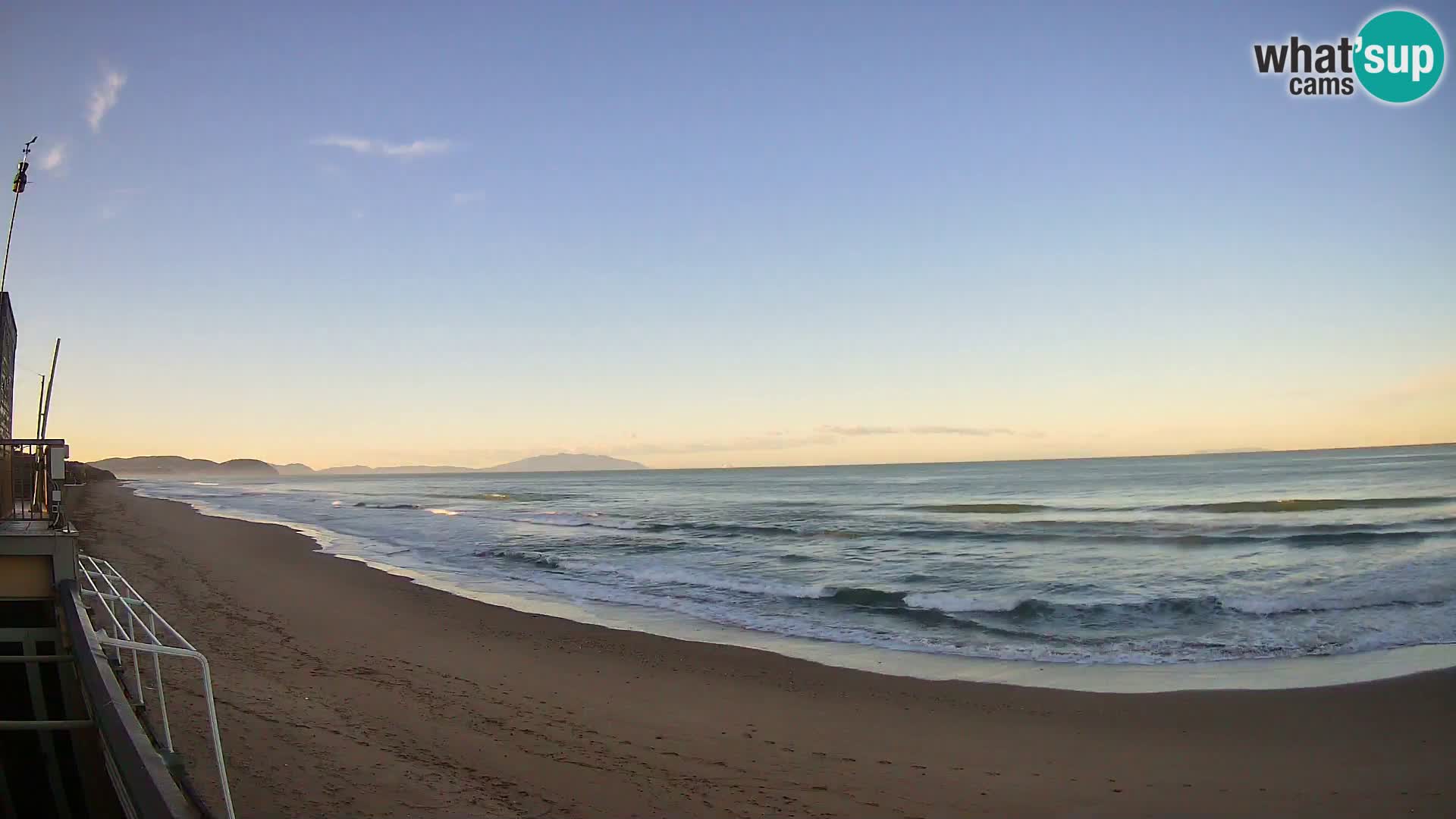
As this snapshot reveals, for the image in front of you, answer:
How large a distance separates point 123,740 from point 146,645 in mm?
653

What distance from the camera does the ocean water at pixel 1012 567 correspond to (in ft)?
41.0

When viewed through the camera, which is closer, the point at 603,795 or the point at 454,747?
the point at 603,795

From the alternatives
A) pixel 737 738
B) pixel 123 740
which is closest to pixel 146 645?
pixel 123 740

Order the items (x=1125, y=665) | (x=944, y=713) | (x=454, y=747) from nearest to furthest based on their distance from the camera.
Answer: (x=454, y=747) → (x=944, y=713) → (x=1125, y=665)

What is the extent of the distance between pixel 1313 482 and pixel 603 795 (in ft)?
203

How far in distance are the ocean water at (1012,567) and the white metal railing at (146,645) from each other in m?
8.02

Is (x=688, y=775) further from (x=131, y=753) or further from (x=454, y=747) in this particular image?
(x=131, y=753)

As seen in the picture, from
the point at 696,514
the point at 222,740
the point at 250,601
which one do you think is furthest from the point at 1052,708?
the point at 696,514

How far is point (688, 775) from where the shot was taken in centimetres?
645

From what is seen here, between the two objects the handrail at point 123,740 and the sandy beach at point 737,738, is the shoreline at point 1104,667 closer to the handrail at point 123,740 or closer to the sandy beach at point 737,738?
the sandy beach at point 737,738

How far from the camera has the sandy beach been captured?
5961 mm

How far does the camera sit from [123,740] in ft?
14.1

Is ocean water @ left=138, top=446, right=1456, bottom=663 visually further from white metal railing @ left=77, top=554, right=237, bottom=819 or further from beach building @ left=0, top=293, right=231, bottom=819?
beach building @ left=0, top=293, right=231, bottom=819

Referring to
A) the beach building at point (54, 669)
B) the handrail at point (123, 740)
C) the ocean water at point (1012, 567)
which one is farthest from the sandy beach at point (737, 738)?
the ocean water at point (1012, 567)
